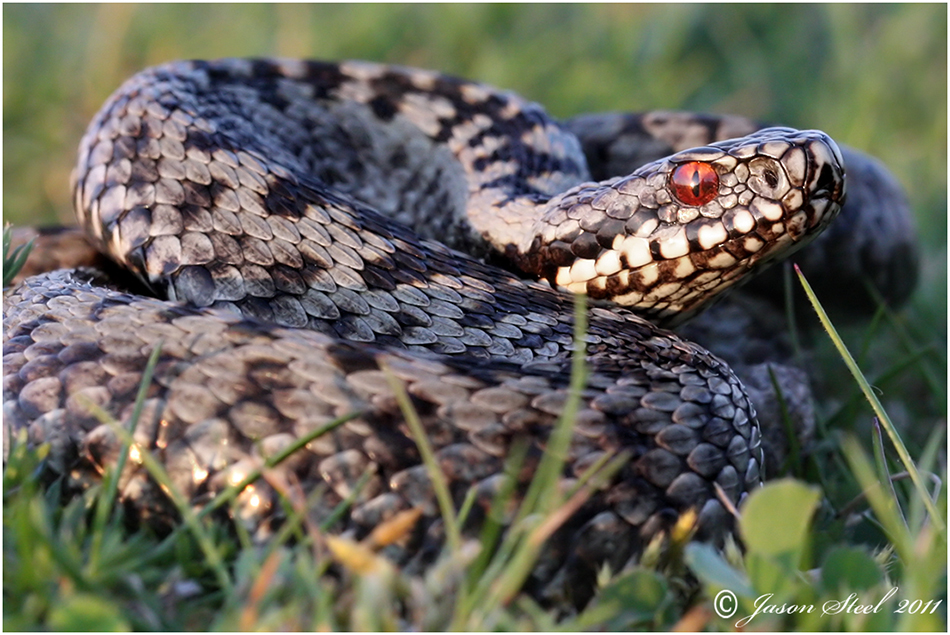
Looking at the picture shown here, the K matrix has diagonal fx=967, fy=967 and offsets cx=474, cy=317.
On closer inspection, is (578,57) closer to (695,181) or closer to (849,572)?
(695,181)

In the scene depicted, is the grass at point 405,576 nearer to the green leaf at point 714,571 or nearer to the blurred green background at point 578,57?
the green leaf at point 714,571

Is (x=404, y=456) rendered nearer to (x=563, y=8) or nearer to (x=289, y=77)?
(x=289, y=77)

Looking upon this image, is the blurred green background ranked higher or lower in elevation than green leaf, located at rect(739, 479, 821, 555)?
higher

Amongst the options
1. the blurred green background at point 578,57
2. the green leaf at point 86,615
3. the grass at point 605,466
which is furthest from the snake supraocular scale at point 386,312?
the blurred green background at point 578,57

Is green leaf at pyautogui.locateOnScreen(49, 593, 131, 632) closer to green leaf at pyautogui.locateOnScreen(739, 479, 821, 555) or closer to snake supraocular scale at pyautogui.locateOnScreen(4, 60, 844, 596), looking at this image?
snake supraocular scale at pyautogui.locateOnScreen(4, 60, 844, 596)

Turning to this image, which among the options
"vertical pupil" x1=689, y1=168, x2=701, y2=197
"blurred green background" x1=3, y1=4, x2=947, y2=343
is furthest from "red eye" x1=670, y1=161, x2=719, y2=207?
"blurred green background" x1=3, y1=4, x2=947, y2=343

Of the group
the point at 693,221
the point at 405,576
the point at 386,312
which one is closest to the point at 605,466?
the point at 405,576
